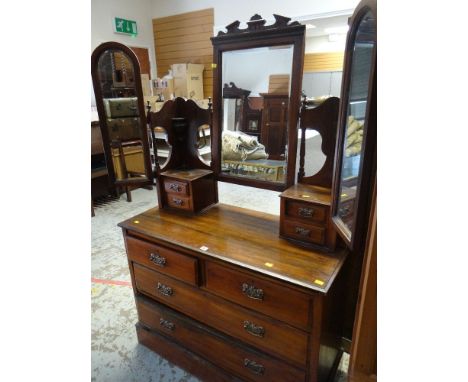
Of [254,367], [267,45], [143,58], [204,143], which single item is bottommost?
[254,367]

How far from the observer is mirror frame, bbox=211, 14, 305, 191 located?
3.90 ft

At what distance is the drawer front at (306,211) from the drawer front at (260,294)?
12.0 inches

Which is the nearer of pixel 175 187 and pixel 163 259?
pixel 163 259

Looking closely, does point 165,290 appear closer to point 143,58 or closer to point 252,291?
point 252,291

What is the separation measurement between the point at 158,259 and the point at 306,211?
700 millimetres

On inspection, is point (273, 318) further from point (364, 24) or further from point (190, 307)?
point (364, 24)

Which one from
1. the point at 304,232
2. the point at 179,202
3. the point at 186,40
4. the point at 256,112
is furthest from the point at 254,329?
the point at 186,40

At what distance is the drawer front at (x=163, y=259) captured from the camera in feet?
4.05

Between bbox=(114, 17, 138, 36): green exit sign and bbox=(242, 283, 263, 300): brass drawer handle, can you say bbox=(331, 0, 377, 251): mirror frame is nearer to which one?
bbox=(242, 283, 263, 300): brass drawer handle

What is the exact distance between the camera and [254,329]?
1.15 meters
